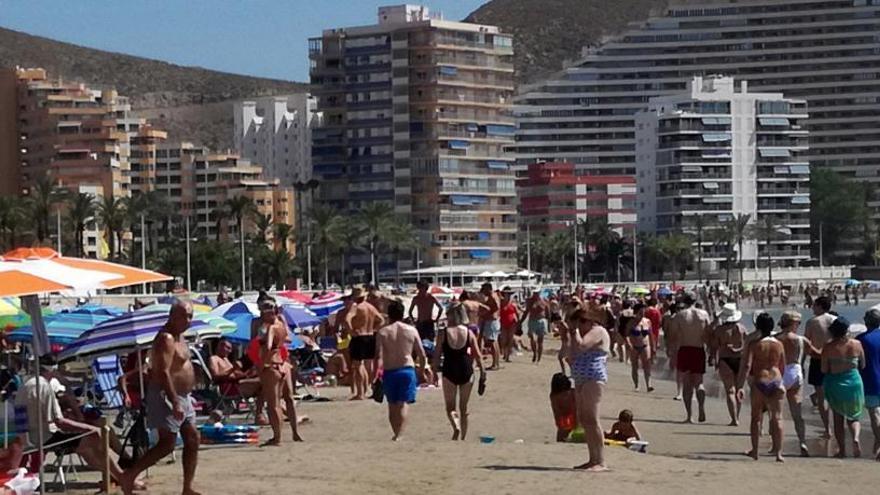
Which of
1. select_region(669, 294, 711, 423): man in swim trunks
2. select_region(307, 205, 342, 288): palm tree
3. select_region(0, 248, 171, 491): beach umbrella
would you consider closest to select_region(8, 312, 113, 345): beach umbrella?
select_region(669, 294, 711, 423): man in swim trunks

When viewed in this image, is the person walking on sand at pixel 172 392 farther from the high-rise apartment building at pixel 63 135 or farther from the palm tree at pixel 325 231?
the high-rise apartment building at pixel 63 135

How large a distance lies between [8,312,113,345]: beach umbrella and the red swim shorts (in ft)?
27.0

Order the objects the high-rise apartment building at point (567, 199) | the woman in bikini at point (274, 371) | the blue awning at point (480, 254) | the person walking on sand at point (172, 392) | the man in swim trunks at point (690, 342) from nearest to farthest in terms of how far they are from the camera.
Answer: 1. the person walking on sand at point (172, 392)
2. the woman in bikini at point (274, 371)
3. the man in swim trunks at point (690, 342)
4. the blue awning at point (480, 254)
5. the high-rise apartment building at point (567, 199)

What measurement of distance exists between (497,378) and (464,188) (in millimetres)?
84269

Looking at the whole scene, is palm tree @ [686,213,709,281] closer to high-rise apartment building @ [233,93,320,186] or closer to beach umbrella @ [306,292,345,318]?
high-rise apartment building @ [233,93,320,186]

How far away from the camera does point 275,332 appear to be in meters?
14.4

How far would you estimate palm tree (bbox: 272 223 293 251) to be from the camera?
10350 centimetres

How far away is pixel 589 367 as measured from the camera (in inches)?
482

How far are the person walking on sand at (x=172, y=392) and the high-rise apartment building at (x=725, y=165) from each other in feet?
422

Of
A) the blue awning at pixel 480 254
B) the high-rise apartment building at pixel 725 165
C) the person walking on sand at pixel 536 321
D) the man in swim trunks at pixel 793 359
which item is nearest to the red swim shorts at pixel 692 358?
the man in swim trunks at pixel 793 359

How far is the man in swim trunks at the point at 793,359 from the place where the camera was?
1452cm

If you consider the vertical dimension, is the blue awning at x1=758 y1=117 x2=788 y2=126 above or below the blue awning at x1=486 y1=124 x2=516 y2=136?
above

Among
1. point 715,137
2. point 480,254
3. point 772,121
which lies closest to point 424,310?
point 480,254

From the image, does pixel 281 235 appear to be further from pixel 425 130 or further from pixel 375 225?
pixel 425 130
